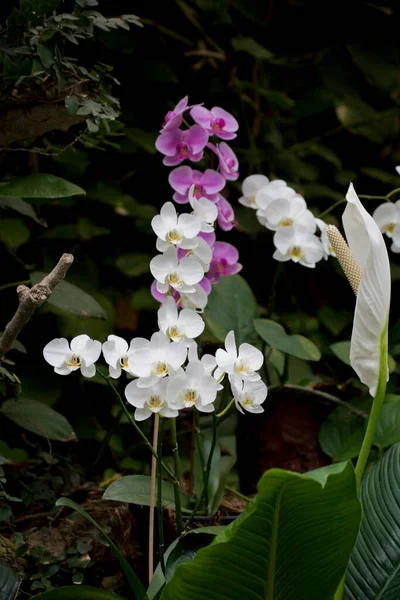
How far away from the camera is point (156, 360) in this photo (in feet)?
2.72

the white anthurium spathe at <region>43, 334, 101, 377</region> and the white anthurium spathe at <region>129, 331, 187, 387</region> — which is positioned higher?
the white anthurium spathe at <region>129, 331, 187, 387</region>

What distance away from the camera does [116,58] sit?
1.80 metres

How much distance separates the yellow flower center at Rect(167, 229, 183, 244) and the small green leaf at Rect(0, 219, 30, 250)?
707 mm

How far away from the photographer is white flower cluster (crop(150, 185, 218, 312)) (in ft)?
2.98

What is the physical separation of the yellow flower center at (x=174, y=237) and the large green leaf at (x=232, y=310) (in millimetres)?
410

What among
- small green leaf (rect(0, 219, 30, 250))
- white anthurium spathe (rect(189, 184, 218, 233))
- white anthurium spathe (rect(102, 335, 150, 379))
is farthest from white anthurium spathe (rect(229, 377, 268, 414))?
small green leaf (rect(0, 219, 30, 250))

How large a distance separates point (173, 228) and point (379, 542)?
0.48m

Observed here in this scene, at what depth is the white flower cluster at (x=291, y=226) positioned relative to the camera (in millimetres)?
1234

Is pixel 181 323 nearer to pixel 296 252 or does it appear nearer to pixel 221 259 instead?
pixel 221 259

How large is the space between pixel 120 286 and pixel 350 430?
2.21 feet

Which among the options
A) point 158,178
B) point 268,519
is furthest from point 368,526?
point 158,178

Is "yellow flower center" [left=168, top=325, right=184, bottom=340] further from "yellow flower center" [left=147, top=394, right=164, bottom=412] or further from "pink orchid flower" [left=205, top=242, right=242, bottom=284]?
"pink orchid flower" [left=205, top=242, right=242, bottom=284]

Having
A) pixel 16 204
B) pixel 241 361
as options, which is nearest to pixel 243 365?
pixel 241 361

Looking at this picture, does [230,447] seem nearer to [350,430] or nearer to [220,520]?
[350,430]
